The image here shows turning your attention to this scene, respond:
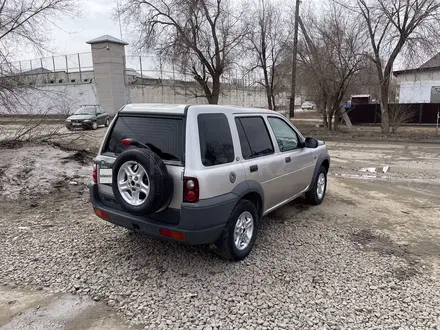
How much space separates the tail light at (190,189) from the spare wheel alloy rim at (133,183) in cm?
35

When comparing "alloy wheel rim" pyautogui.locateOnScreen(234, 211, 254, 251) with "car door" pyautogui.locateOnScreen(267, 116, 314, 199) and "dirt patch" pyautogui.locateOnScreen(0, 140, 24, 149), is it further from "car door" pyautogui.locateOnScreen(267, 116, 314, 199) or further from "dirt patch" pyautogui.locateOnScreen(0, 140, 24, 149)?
"dirt patch" pyautogui.locateOnScreen(0, 140, 24, 149)

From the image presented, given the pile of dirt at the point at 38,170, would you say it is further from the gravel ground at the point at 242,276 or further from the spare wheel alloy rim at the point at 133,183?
the spare wheel alloy rim at the point at 133,183

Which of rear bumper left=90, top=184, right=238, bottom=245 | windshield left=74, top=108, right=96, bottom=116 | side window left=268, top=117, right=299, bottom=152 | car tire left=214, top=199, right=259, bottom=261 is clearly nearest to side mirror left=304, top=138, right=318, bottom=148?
side window left=268, top=117, right=299, bottom=152

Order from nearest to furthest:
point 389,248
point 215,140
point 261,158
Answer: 1. point 215,140
2. point 261,158
3. point 389,248

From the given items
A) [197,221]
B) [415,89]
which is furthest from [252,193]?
[415,89]

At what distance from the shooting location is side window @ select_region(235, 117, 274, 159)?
3830mm

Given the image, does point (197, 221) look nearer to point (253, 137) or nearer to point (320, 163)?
point (253, 137)

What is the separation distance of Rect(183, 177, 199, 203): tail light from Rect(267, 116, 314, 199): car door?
178cm

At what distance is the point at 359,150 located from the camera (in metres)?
12.8

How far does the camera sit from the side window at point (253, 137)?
12.6ft

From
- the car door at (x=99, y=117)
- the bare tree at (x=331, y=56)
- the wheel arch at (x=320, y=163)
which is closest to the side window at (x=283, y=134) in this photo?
the wheel arch at (x=320, y=163)

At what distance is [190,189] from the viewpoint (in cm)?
312

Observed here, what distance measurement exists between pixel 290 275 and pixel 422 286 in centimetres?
127

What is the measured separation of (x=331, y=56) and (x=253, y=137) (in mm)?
13908
